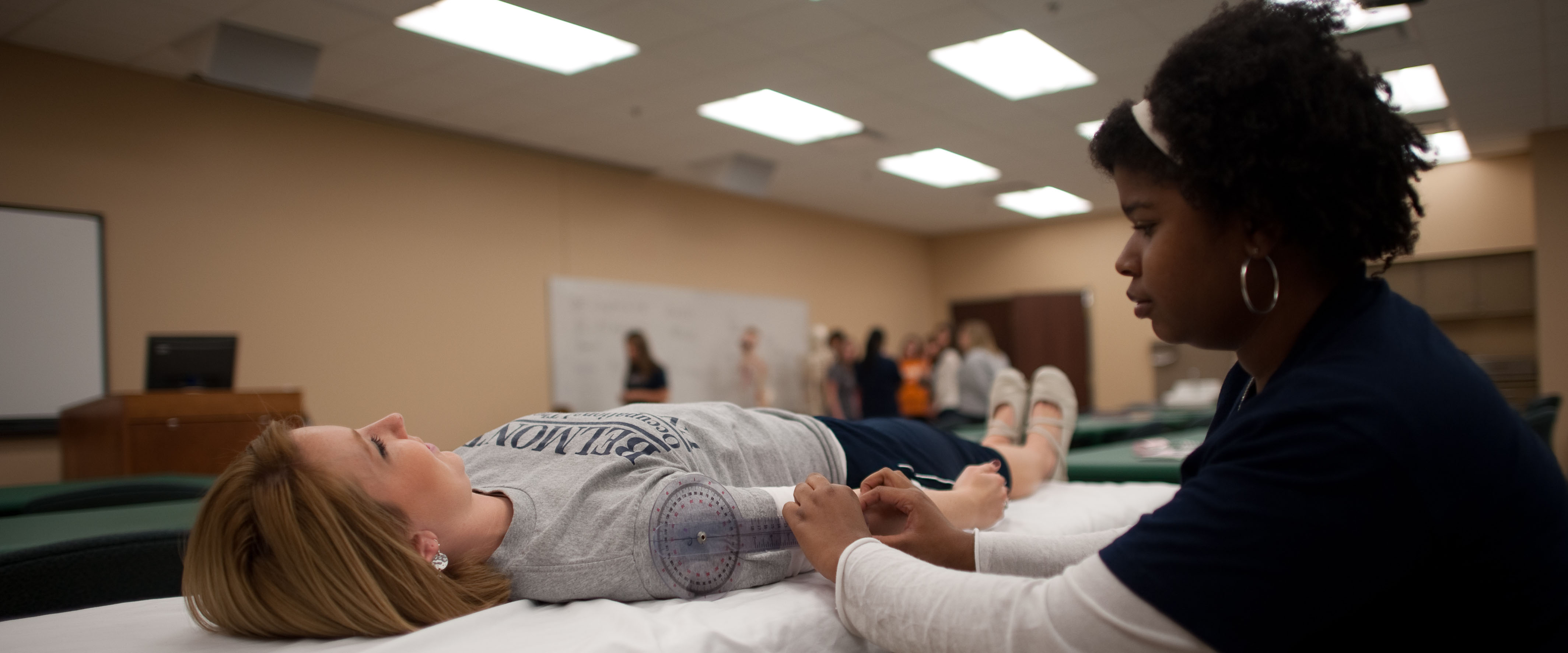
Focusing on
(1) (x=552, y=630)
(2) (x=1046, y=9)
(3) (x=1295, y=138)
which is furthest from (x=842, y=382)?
(3) (x=1295, y=138)

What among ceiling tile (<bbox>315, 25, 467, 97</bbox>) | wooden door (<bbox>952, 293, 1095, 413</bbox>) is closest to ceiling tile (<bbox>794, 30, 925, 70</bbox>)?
ceiling tile (<bbox>315, 25, 467, 97</bbox>)

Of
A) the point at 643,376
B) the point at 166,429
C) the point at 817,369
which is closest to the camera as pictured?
the point at 166,429

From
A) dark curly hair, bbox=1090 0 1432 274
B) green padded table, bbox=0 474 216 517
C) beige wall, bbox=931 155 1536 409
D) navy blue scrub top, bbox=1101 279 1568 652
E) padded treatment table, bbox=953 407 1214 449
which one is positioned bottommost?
padded treatment table, bbox=953 407 1214 449

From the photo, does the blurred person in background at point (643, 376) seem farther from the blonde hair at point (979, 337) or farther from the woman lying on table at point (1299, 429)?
the woman lying on table at point (1299, 429)

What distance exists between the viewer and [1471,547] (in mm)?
673

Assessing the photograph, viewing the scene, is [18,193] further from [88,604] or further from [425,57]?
[88,604]

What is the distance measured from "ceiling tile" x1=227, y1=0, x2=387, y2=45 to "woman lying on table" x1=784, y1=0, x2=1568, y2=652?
386 cm

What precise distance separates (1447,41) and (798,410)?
5.95m

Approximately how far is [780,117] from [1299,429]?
5214 millimetres

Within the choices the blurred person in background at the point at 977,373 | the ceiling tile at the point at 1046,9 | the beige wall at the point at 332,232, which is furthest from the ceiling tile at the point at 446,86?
the blurred person in background at the point at 977,373

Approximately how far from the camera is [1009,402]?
2.60 metres

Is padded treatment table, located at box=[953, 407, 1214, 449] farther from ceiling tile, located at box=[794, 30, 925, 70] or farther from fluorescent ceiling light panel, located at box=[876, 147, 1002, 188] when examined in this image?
fluorescent ceiling light panel, located at box=[876, 147, 1002, 188]

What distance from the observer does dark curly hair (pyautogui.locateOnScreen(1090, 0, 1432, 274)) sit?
2.34 ft

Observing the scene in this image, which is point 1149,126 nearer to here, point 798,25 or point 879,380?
point 798,25
